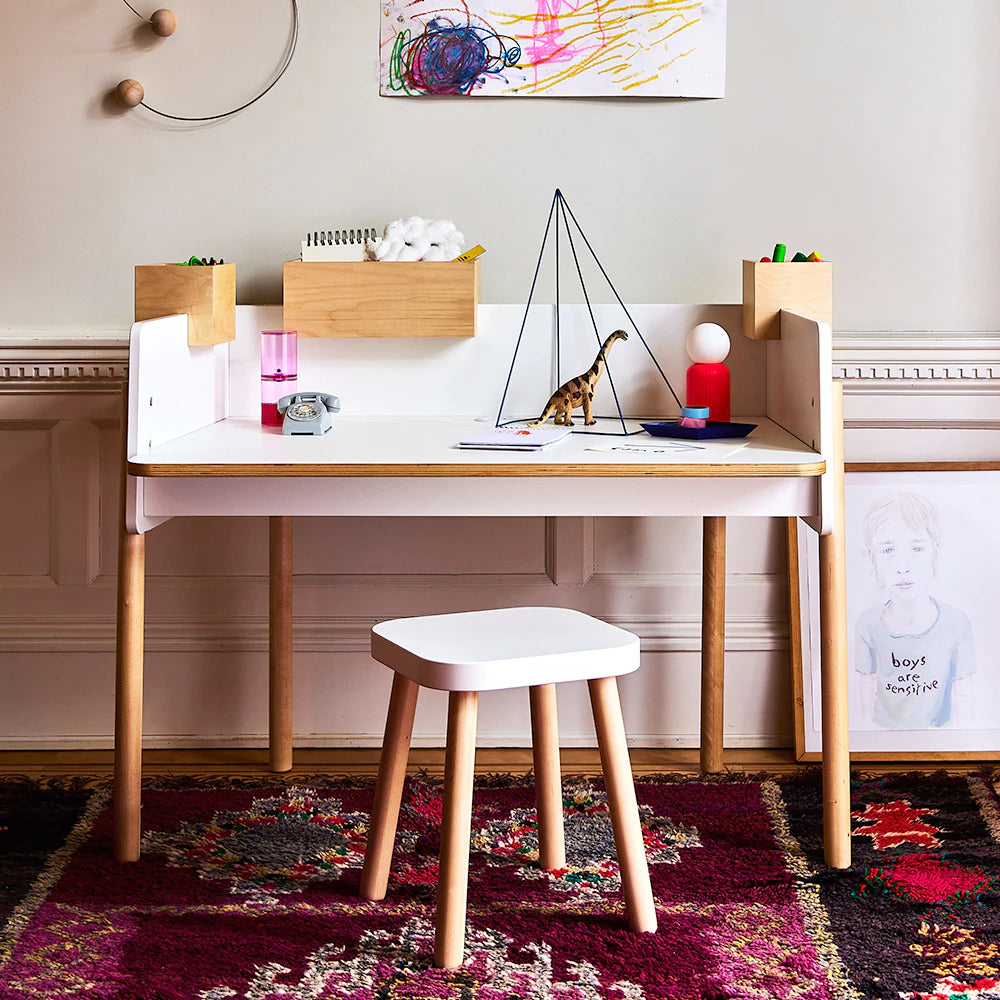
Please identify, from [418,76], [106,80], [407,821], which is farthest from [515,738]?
[106,80]

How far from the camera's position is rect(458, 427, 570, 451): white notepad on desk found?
184 centimetres

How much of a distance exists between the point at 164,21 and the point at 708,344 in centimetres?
119

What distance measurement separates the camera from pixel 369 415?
229 cm

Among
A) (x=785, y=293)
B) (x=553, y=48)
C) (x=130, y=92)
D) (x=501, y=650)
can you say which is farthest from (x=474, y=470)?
(x=130, y=92)

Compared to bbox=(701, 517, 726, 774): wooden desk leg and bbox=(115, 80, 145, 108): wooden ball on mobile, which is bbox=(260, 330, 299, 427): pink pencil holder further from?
bbox=(701, 517, 726, 774): wooden desk leg

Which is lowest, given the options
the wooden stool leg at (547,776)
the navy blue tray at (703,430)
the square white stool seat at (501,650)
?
the wooden stool leg at (547,776)

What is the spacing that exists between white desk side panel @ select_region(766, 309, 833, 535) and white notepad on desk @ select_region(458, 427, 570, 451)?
384 millimetres

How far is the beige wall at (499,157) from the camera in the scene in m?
2.32

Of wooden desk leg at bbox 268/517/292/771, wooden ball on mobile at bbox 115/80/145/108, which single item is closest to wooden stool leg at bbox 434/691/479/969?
wooden desk leg at bbox 268/517/292/771

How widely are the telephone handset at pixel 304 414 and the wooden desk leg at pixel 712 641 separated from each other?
76 cm

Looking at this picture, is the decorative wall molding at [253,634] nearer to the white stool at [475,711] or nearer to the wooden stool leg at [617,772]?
the white stool at [475,711]

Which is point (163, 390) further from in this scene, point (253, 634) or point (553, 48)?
point (553, 48)

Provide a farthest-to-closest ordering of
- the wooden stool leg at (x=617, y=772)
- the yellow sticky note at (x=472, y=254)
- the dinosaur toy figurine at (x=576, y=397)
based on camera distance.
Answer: the yellow sticky note at (x=472, y=254) → the dinosaur toy figurine at (x=576, y=397) → the wooden stool leg at (x=617, y=772)

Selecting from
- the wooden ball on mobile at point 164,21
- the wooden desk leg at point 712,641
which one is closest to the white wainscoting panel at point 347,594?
the wooden desk leg at point 712,641
